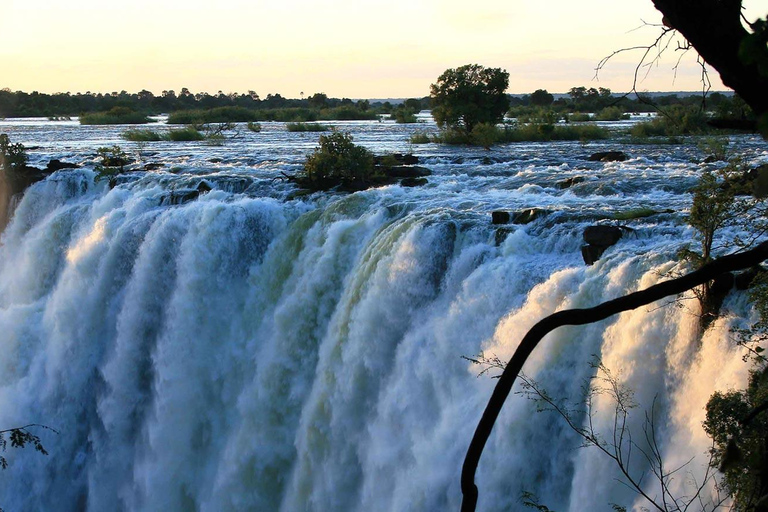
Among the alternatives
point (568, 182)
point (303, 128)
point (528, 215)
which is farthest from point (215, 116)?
point (528, 215)

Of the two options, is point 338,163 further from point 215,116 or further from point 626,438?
point 215,116

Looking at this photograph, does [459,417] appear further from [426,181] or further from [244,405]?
[426,181]

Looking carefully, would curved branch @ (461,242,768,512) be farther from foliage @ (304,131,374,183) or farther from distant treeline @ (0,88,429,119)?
distant treeline @ (0,88,429,119)

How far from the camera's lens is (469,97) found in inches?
1246

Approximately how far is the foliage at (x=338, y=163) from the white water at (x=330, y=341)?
901mm

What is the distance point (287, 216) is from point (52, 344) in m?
5.18

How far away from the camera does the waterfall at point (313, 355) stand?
8.41 metres

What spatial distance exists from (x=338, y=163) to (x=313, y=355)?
660cm

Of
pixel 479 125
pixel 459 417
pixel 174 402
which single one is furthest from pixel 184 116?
pixel 459 417

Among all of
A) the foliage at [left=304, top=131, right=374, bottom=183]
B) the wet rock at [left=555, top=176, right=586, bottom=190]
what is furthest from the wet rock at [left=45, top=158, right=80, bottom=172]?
the wet rock at [left=555, top=176, right=586, bottom=190]

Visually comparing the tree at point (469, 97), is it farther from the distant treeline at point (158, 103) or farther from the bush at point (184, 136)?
the distant treeline at point (158, 103)

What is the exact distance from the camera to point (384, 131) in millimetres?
37750

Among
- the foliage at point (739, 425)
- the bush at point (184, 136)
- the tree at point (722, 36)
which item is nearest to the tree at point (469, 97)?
the bush at point (184, 136)

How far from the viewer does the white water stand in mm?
8562
